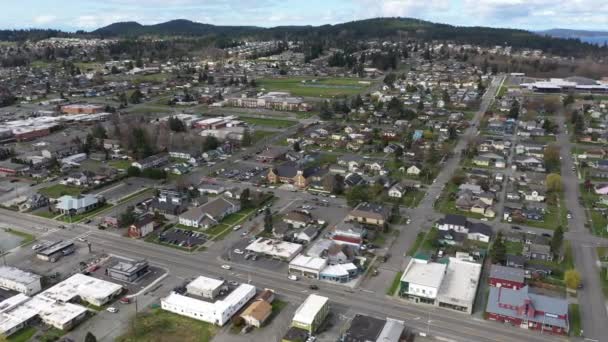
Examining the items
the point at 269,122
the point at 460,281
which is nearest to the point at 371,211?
the point at 460,281

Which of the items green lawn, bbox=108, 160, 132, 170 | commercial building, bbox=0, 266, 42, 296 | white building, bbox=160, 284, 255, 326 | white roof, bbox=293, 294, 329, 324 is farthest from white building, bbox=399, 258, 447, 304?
green lawn, bbox=108, 160, 132, 170

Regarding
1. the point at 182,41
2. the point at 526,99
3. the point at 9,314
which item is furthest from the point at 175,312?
the point at 182,41

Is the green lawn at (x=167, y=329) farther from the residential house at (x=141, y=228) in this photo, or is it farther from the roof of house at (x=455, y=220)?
the roof of house at (x=455, y=220)

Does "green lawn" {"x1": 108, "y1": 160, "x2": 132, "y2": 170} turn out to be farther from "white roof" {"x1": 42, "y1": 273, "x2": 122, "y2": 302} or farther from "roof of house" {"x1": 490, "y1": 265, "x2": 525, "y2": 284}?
"roof of house" {"x1": 490, "y1": 265, "x2": 525, "y2": 284}

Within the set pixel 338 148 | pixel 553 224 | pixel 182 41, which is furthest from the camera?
pixel 182 41

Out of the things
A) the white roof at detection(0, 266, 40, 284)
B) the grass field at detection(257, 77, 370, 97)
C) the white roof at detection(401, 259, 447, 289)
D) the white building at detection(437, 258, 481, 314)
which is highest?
the grass field at detection(257, 77, 370, 97)

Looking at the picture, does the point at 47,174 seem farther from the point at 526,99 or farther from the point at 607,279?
the point at 526,99

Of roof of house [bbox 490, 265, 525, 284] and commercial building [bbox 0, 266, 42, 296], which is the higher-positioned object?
roof of house [bbox 490, 265, 525, 284]
